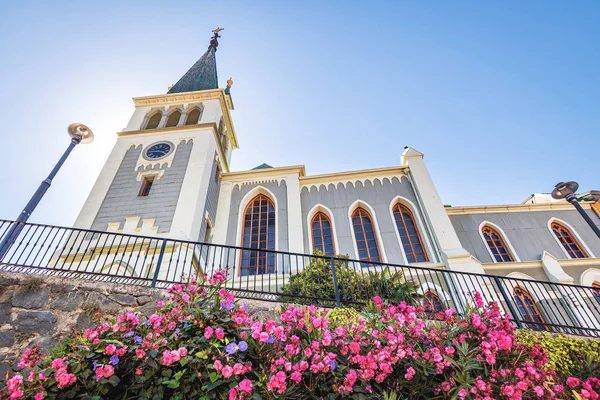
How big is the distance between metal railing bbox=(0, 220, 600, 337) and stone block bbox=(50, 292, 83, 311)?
2.28 ft

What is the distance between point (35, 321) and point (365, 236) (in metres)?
10.3

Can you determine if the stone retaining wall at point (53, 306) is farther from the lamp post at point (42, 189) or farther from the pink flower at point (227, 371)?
the pink flower at point (227, 371)

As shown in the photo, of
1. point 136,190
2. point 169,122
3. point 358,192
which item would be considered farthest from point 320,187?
point 169,122

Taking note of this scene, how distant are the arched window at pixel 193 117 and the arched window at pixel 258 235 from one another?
6.06m

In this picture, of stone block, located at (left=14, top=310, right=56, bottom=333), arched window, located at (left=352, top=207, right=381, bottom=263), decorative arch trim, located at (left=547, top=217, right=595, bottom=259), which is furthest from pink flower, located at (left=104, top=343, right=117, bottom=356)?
decorative arch trim, located at (left=547, top=217, right=595, bottom=259)

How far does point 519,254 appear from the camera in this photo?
41.1 ft

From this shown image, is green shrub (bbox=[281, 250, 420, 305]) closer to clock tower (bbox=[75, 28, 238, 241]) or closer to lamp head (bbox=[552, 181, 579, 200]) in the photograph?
clock tower (bbox=[75, 28, 238, 241])

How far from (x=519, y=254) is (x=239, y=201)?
11.9 metres

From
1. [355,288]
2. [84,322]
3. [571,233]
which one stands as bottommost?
[84,322]

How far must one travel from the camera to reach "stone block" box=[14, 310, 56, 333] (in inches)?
187

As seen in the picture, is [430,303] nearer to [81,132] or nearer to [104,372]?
[104,372]

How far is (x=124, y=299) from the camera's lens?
5305mm

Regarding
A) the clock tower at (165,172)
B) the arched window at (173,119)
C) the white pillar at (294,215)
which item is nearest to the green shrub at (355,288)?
the white pillar at (294,215)

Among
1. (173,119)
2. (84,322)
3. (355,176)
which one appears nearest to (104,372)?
(84,322)
